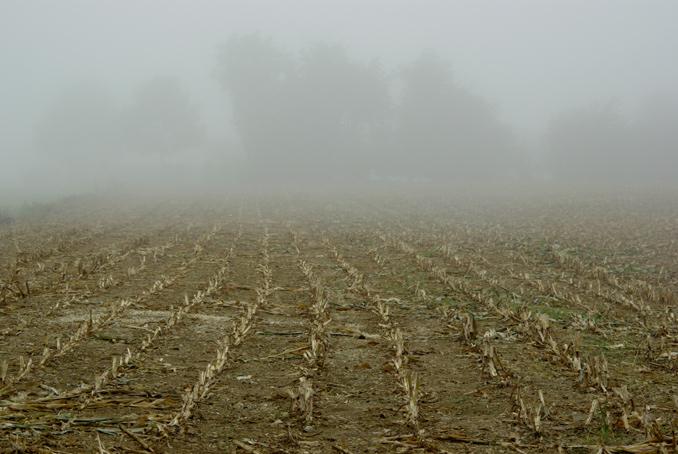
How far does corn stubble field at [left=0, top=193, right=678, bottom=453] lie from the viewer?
16.9 feet

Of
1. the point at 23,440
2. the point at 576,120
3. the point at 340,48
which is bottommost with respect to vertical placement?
the point at 23,440

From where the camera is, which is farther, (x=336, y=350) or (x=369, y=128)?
(x=369, y=128)

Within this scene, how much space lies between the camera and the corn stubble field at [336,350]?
516 centimetres

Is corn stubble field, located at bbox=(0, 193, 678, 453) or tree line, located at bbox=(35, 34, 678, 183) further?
tree line, located at bbox=(35, 34, 678, 183)

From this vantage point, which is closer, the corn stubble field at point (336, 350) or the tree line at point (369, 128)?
the corn stubble field at point (336, 350)

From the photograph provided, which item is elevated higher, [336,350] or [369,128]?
[369,128]

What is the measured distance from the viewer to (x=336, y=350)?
25.3 ft

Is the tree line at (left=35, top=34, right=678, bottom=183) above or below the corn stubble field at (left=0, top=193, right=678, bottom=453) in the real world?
above

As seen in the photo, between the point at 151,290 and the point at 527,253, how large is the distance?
35.5 ft

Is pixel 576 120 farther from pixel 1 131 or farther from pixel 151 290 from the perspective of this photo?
pixel 1 131

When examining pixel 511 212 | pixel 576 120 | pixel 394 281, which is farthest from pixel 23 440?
pixel 576 120

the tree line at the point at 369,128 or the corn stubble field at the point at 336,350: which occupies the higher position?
the tree line at the point at 369,128

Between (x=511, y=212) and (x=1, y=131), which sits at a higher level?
(x=1, y=131)

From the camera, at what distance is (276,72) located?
7431 cm
